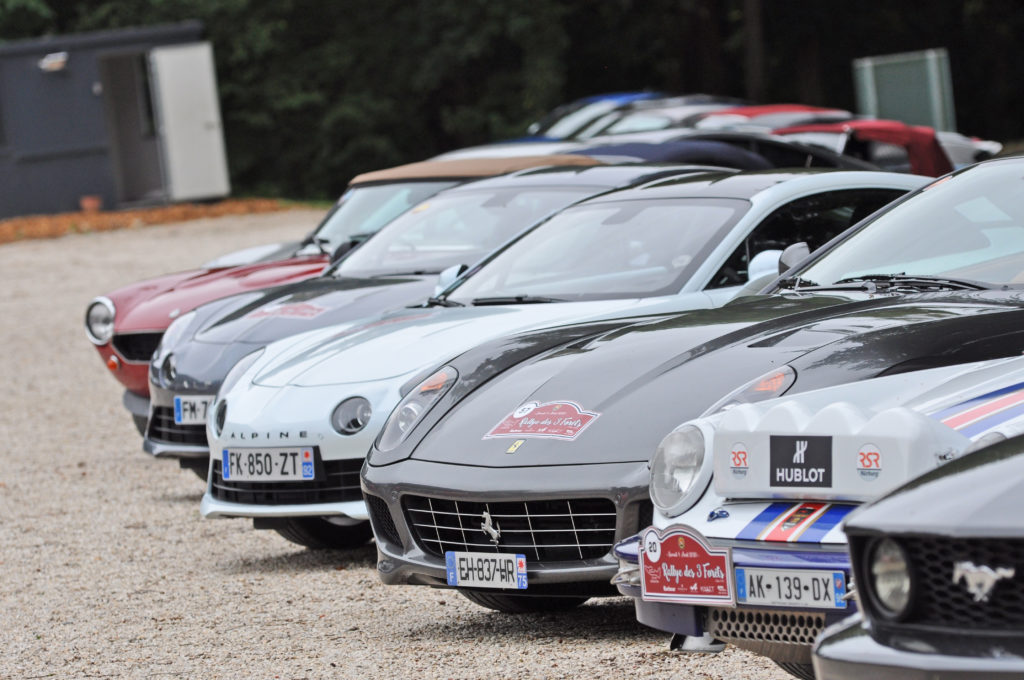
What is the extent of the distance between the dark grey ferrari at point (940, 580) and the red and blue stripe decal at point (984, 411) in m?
0.51

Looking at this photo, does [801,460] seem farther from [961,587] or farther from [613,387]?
[613,387]

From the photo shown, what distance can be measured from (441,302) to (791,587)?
3.33 meters

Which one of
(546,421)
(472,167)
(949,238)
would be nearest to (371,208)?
(472,167)

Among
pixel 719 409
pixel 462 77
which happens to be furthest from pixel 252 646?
pixel 462 77

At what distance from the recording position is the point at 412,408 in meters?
4.88

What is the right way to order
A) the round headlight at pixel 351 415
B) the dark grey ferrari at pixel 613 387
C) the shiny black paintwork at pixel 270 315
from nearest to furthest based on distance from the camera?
the dark grey ferrari at pixel 613 387 < the round headlight at pixel 351 415 < the shiny black paintwork at pixel 270 315

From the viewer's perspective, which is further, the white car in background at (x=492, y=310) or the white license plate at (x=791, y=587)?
the white car in background at (x=492, y=310)

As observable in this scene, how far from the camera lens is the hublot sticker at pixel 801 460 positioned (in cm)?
318

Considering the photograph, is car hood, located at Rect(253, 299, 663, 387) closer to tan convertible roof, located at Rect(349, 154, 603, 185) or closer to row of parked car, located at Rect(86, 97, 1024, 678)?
row of parked car, located at Rect(86, 97, 1024, 678)

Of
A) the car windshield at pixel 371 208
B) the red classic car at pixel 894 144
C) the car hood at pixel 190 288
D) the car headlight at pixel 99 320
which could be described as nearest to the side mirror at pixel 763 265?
the car hood at pixel 190 288

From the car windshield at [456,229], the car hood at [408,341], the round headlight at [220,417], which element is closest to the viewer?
the car hood at [408,341]

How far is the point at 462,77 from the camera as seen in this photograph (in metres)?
32.5

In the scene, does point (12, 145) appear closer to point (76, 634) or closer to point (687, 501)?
point (76, 634)

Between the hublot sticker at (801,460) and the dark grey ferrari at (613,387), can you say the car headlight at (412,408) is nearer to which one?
the dark grey ferrari at (613,387)
